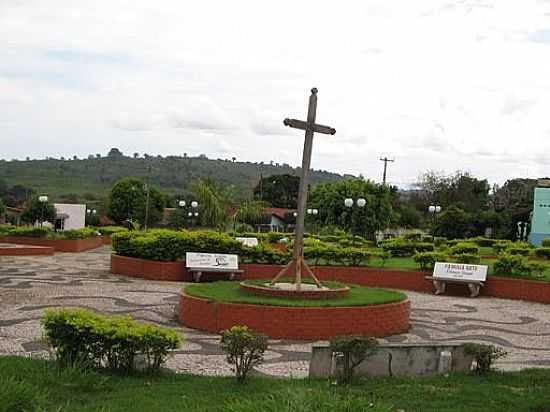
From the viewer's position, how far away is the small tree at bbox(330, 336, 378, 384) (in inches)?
284

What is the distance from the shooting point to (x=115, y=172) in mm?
99062

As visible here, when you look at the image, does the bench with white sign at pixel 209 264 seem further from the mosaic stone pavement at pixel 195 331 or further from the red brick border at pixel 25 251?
the red brick border at pixel 25 251

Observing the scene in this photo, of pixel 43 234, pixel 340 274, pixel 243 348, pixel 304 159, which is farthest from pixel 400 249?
pixel 243 348

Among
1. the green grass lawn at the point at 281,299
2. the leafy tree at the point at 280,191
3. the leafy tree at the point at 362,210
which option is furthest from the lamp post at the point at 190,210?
the green grass lawn at the point at 281,299

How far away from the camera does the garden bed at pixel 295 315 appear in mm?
11328

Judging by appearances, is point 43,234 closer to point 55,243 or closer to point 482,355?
point 55,243

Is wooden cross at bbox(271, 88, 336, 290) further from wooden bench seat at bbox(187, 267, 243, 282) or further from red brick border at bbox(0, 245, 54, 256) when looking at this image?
red brick border at bbox(0, 245, 54, 256)

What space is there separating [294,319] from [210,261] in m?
7.99

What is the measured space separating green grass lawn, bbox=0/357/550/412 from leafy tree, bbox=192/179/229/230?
100.0ft

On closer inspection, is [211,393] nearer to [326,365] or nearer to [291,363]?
[326,365]

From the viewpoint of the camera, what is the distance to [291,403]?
4871 mm

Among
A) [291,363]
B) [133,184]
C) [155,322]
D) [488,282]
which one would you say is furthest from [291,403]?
[133,184]

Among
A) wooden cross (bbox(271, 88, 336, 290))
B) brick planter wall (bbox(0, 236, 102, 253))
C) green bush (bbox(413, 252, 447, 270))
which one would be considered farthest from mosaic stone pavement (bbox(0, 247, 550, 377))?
brick planter wall (bbox(0, 236, 102, 253))

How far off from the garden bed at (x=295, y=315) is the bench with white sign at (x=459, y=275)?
592 centimetres
